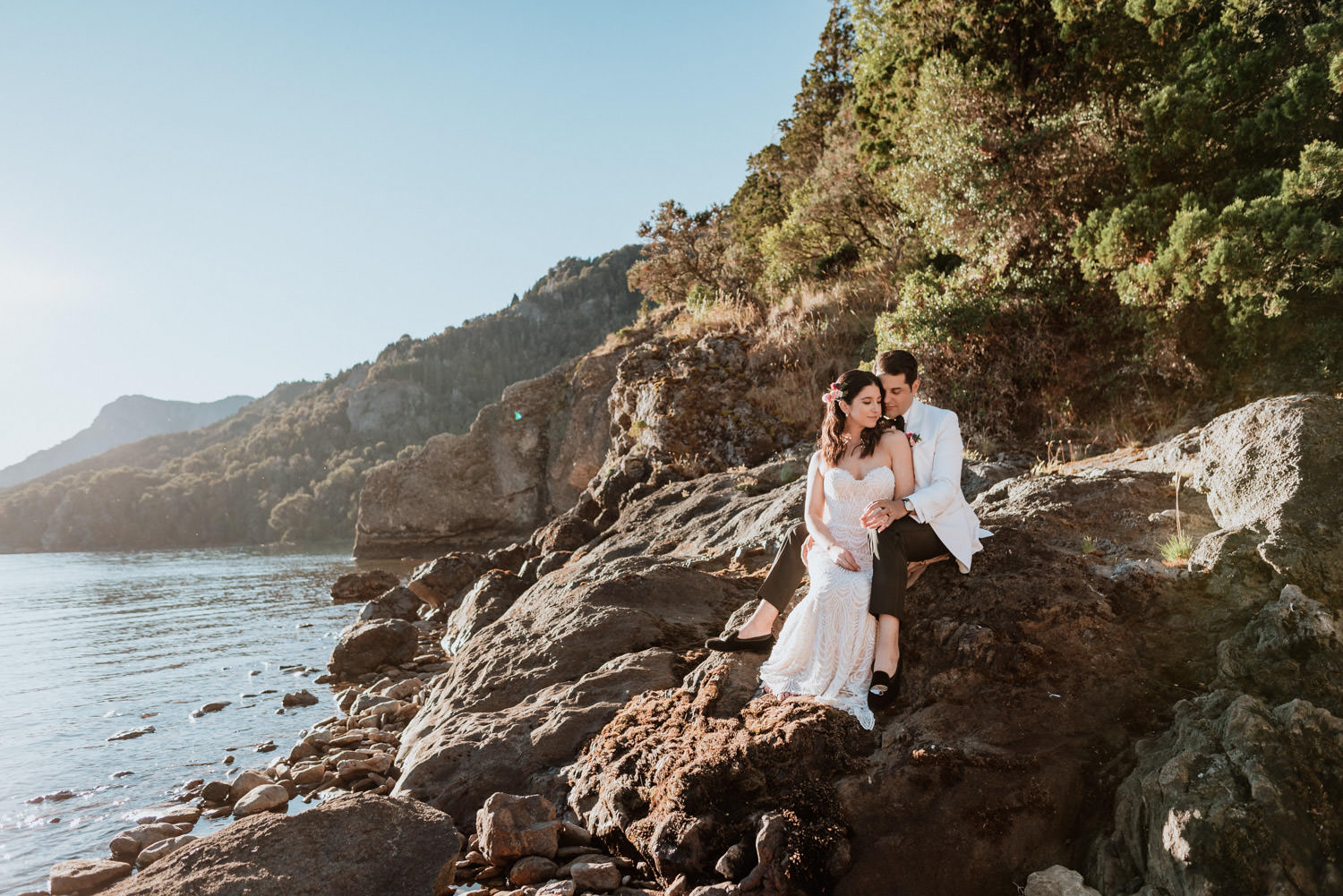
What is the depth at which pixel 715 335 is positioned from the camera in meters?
17.3

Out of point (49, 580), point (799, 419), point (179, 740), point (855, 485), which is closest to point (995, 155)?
point (799, 419)

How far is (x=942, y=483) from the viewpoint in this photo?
4.92m

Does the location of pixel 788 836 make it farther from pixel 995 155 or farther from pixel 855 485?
pixel 995 155

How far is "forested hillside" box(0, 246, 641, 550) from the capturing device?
3152 inches

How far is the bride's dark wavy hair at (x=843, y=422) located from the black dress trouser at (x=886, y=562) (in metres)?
0.57

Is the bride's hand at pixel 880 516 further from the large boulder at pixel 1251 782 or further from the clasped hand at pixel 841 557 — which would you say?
the large boulder at pixel 1251 782

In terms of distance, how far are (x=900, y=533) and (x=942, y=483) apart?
1.45 ft

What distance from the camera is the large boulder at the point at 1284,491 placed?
162 inches

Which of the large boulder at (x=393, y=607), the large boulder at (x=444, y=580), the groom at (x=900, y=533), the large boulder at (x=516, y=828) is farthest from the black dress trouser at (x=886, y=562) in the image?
the large boulder at (x=444, y=580)

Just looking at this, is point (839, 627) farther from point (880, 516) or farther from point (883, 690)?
point (880, 516)

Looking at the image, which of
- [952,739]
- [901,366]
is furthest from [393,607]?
[952,739]

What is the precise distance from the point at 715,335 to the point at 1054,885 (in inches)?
582

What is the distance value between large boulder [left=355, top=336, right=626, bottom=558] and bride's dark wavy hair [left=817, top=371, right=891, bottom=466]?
92.9 ft

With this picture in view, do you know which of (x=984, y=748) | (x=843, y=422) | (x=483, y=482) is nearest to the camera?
(x=984, y=748)
